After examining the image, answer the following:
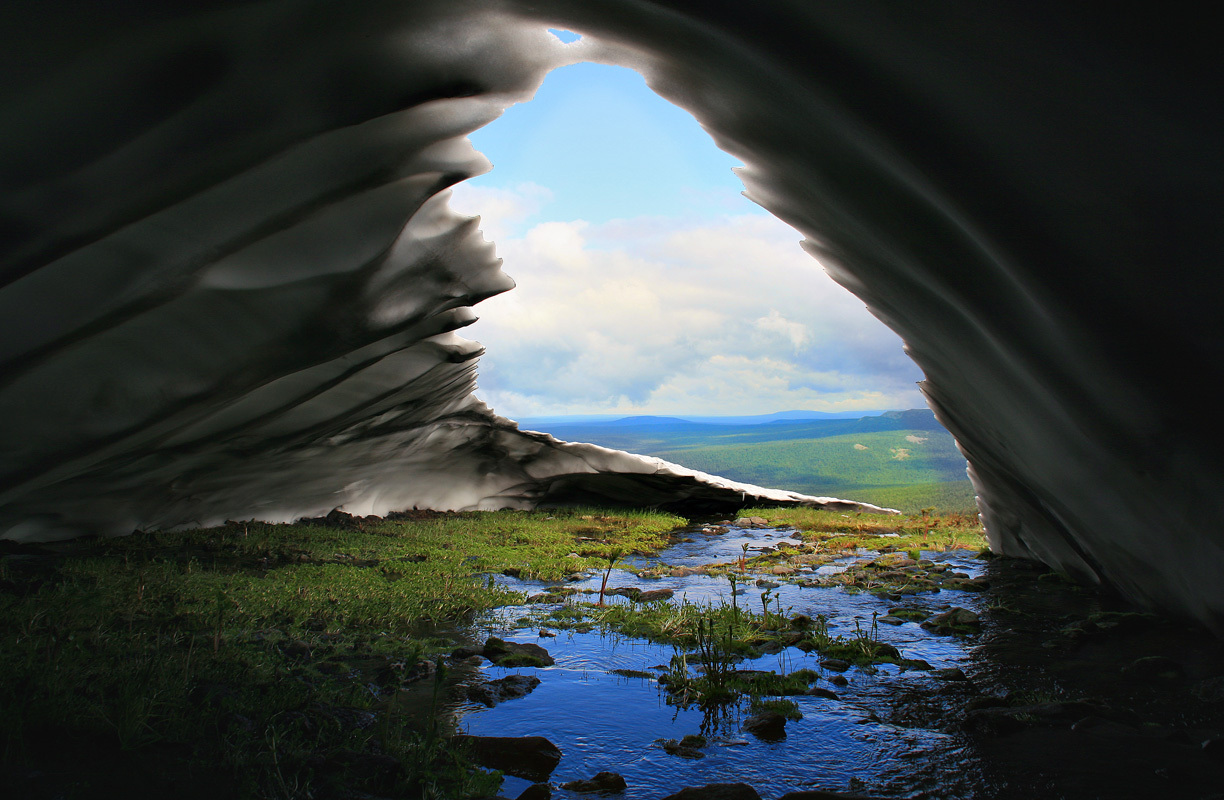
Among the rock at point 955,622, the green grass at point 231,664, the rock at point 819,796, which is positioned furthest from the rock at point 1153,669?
the green grass at point 231,664

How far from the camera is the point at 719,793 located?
2.79 meters

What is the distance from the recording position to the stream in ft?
9.91

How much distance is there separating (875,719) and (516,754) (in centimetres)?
202

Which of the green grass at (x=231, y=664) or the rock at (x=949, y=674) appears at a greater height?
the green grass at (x=231, y=664)

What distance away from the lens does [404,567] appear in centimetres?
791

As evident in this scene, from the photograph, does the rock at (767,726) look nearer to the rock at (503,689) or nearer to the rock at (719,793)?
the rock at (719,793)

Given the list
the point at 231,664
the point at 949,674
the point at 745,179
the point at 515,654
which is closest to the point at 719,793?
the point at 515,654

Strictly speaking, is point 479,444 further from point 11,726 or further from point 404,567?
point 11,726

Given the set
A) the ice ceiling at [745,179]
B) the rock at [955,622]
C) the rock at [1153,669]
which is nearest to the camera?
the ice ceiling at [745,179]

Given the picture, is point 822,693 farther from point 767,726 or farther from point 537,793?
point 537,793

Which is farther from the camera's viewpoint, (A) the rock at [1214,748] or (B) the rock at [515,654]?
(B) the rock at [515,654]

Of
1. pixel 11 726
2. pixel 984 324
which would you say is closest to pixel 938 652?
pixel 984 324

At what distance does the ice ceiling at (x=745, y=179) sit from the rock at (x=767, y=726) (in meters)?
2.50

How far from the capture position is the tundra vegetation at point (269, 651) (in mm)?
2826
